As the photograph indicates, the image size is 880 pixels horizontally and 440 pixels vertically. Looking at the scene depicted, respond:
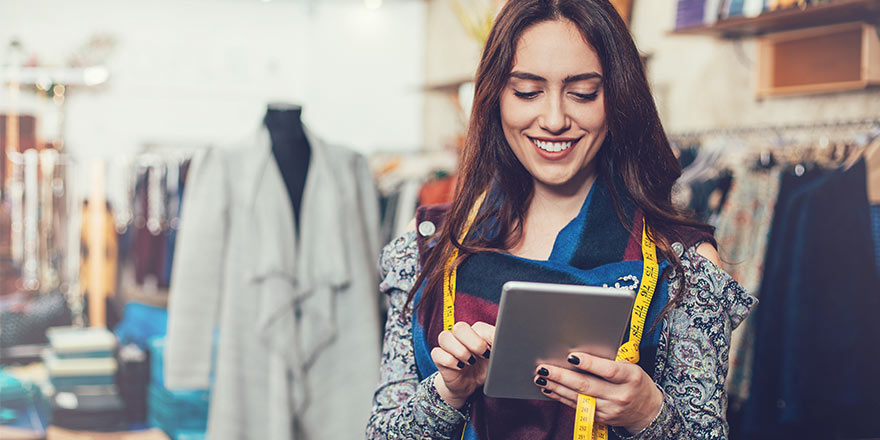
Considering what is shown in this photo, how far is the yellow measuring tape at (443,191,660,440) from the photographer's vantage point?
0.98 m

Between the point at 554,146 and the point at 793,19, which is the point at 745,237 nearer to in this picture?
the point at 793,19

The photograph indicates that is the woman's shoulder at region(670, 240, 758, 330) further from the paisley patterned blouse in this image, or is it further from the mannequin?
the mannequin

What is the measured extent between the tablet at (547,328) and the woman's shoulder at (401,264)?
10.9 inches

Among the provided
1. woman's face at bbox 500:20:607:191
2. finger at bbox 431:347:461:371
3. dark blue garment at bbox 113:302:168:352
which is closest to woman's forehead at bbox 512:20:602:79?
woman's face at bbox 500:20:607:191

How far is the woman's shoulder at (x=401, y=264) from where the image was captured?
4.05 ft

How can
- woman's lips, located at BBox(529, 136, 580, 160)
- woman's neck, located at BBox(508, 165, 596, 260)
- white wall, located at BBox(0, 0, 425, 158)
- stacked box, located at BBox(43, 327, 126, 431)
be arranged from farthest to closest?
1. white wall, located at BBox(0, 0, 425, 158)
2. stacked box, located at BBox(43, 327, 126, 431)
3. woman's neck, located at BBox(508, 165, 596, 260)
4. woman's lips, located at BBox(529, 136, 580, 160)

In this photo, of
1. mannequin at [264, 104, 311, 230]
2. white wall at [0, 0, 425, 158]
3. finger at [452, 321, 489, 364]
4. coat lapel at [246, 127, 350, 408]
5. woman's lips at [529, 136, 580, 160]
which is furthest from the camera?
white wall at [0, 0, 425, 158]

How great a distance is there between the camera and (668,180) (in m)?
1.20

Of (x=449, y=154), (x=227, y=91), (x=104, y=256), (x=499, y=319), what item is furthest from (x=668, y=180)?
(x=227, y=91)

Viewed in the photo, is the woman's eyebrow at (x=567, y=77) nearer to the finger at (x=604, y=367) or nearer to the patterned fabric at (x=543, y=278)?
the patterned fabric at (x=543, y=278)

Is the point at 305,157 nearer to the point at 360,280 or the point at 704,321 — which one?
the point at 360,280

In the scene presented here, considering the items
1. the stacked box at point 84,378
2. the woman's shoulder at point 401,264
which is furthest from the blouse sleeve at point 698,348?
the stacked box at point 84,378

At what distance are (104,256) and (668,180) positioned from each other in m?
3.17

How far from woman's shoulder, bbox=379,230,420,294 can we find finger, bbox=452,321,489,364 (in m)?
0.22
